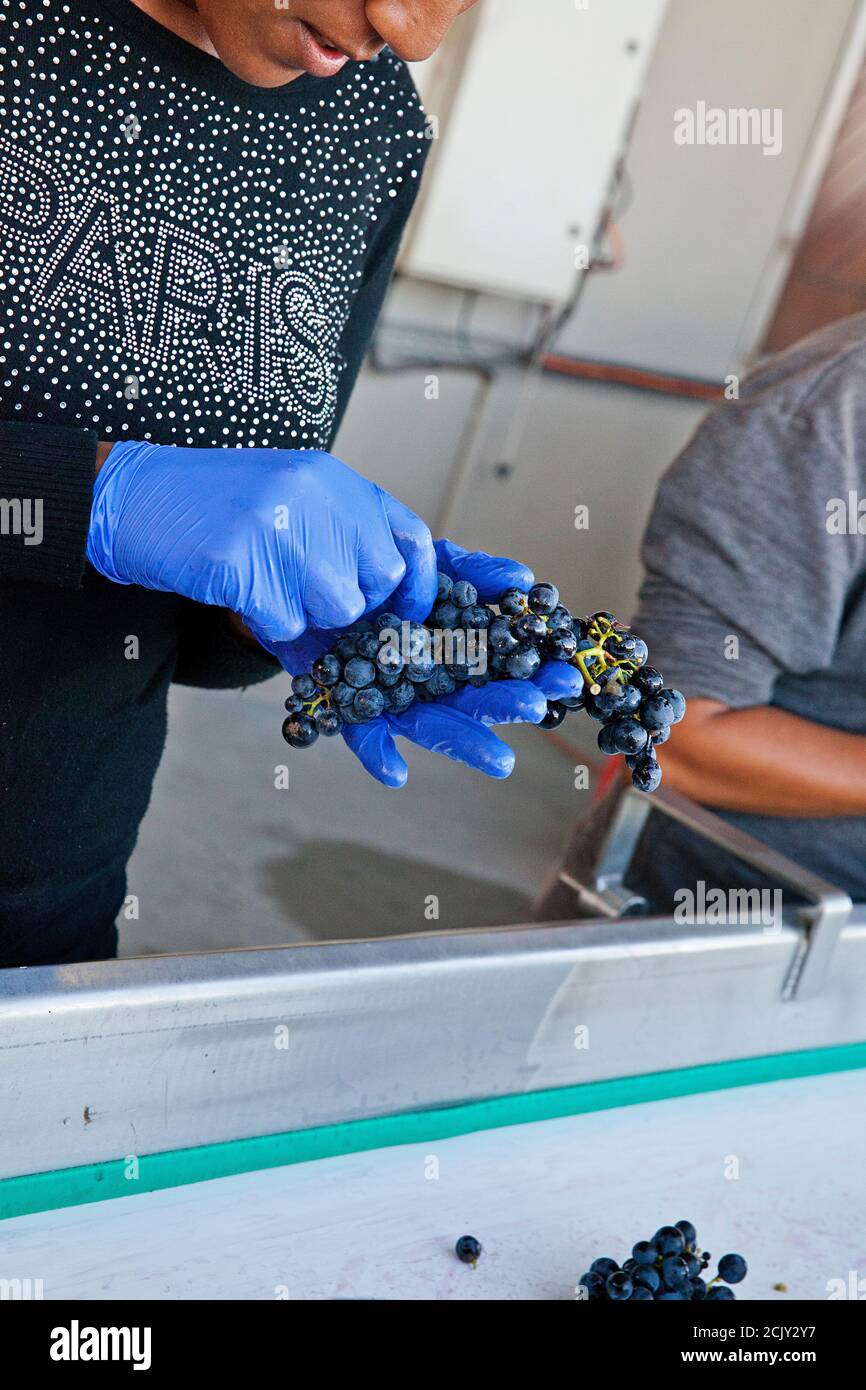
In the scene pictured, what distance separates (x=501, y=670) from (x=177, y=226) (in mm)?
488

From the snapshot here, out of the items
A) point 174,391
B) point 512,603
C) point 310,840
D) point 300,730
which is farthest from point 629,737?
point 310,840

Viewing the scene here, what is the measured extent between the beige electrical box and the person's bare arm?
2428 millimetres

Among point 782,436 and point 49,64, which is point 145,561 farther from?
point 782,436

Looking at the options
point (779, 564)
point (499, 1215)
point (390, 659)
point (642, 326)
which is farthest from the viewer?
point (642, 326)

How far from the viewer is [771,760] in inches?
61.4

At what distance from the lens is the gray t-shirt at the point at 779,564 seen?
153cm

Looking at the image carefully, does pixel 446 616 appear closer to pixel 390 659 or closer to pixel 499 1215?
pixel 390 659

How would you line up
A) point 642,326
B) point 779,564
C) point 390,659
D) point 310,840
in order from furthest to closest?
point 642,326
point 310,840
point 779,564
point 390,659

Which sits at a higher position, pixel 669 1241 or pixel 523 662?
pixel 523 662

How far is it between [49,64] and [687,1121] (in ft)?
3.49

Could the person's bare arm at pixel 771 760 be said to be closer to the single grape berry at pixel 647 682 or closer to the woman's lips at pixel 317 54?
the single grape berry at pixel 647 682

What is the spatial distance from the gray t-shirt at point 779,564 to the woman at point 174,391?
0.54m

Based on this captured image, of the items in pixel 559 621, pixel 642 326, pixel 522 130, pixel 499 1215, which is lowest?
pixel 499 1215

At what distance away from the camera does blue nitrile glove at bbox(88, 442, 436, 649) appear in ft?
2.97
